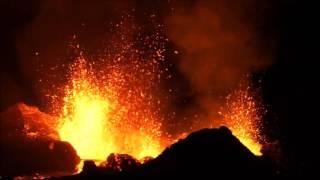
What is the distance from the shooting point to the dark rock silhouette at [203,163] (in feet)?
82.8

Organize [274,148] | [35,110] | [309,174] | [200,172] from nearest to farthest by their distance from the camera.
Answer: [200,172], [309,174], [274,148], [35,110]

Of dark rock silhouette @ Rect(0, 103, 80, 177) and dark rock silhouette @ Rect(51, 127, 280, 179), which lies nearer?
Result: dark rock silhouette @ Rect(51, 127, 280, 179)

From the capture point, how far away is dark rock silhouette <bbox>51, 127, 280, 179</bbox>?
25250 millimetres

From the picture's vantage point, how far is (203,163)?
1008 inches

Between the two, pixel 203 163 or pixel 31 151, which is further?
pixel 31 151

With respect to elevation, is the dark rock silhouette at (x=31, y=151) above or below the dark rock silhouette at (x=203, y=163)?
above

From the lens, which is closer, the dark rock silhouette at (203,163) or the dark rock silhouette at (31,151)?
the dark rock silhouette at (203,163)

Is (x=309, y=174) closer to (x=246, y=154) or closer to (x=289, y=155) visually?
(x=289, y=155)

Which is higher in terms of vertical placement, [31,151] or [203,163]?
[31,151]

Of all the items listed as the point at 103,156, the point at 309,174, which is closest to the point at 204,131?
the point at 309,174

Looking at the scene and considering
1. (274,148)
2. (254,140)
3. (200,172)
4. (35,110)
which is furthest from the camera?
(254,140)

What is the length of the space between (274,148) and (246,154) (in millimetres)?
5034

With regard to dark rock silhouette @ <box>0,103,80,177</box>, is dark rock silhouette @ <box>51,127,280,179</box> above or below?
below

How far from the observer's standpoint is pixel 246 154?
2645 centimetres
